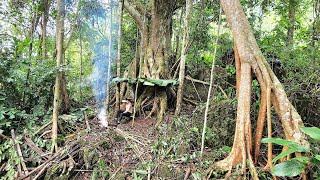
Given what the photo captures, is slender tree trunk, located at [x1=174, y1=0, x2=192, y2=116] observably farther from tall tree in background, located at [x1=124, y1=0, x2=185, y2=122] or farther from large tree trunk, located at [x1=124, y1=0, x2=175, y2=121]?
large tree trunk, located at [x1=124, y1=0, x2=175, y2=121]

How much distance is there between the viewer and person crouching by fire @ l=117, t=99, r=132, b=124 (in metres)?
5.88

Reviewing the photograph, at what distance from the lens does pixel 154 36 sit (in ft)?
23.0

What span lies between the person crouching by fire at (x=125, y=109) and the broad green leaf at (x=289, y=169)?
13.2 feet

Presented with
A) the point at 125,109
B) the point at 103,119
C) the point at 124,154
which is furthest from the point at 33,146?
the point at 125,109

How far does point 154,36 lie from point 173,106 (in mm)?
2133

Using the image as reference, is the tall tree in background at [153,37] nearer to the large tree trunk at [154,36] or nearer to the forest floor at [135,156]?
the large tree trunk at [154,36]

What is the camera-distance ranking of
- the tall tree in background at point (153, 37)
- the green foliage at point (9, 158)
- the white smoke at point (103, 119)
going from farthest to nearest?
the tall tree in background at point (153, 37)
the white smoke at point (103, 119)
the green foliage at point (9, 158)

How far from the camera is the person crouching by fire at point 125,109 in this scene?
5.88 metres

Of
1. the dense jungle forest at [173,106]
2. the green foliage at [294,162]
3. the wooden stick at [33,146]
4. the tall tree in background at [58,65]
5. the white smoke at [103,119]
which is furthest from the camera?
the white smoke at [103,119]

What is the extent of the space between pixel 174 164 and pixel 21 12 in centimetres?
570

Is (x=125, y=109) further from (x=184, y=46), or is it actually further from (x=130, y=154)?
(x=184, y=46)

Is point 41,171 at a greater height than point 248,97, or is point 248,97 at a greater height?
point 248,97

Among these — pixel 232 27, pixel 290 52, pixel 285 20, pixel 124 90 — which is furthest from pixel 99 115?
pixel 285 20

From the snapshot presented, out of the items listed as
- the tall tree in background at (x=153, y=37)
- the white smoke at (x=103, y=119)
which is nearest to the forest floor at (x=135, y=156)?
the white smoke at (x=103, y=119)
